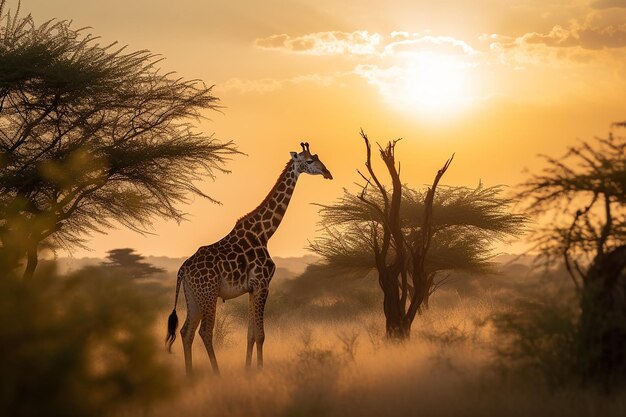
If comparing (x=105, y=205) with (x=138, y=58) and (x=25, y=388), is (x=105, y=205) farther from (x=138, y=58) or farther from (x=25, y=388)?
(x=25, y=388)

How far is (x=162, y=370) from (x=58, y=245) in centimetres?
1300

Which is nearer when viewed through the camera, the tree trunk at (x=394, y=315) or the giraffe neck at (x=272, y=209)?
the giraffe neck at (x=272, y=209)

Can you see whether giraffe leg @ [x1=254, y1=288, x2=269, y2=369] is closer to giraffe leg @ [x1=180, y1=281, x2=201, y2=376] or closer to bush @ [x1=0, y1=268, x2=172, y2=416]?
giraffe leg @ [x1=180, y1=281, x2=201, y2=376]

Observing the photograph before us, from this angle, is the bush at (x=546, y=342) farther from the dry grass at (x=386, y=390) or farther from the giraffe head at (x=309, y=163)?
the giraffe head at (x=309, y=163)

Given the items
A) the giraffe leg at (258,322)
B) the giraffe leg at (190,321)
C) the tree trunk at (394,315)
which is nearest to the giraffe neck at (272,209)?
the giraffe leg at (258,322)

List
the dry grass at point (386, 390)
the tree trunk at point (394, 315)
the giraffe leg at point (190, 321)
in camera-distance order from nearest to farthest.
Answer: the dry grass at point (386, 390), the giraffe leg at point (190, 321), the tree trunk at point (394, 315)

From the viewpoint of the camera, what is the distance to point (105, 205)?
65.1 ft

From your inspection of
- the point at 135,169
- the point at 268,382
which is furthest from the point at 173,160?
the point at 268,382

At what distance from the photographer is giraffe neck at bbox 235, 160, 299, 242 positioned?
53.5 ft

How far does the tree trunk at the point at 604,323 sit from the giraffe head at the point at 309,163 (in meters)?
6.21

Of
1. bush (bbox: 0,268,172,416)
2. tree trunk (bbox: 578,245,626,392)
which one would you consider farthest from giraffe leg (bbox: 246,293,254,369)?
tree trunk (bbox: 578,245,626,392)

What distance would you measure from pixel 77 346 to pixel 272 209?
7.75 metres

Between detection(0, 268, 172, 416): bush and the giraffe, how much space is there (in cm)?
521

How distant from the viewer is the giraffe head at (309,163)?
16.4m
